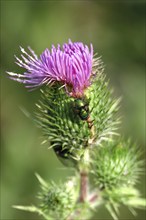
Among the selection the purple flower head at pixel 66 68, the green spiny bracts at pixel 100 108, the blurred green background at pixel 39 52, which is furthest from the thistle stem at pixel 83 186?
the blurred green background at pixel 39 52

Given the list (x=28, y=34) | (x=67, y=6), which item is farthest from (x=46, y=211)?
(x=67, y=6)

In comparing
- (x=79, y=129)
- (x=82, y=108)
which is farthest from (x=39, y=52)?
(x=82, y=108)

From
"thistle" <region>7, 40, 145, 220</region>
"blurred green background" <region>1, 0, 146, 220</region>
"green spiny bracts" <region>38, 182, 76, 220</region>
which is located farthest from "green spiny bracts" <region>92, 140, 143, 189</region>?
"blurred green background" <region>1, 0, 146, 220</region>

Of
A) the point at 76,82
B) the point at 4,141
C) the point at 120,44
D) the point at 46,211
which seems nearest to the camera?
the point at 76,82

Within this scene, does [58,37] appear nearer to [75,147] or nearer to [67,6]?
[67,6]

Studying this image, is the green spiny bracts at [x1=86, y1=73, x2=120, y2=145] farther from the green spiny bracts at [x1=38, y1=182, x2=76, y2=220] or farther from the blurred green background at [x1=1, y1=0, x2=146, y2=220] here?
the blurred green background at [x1=1, y1=0, x2=146, y2=220]

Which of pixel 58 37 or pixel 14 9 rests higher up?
pixel 14 9

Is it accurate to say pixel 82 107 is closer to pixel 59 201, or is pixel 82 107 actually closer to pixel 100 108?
pixel 100 108
